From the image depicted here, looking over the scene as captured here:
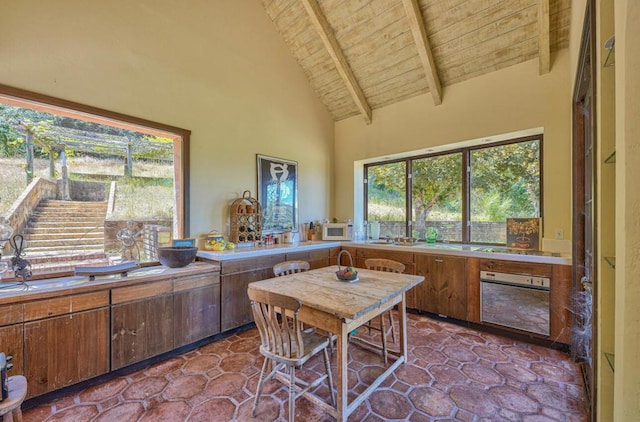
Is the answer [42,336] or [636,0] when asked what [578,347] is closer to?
[636,0]

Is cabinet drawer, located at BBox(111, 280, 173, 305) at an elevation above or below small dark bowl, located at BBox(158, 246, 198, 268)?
Result: below

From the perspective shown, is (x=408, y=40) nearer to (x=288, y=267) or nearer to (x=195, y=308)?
(x=288, y=267)

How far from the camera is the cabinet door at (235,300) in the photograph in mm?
2926

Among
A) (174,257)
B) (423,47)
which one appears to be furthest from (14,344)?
(423,47)

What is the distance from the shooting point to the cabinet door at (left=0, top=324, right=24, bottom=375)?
70.0 inches

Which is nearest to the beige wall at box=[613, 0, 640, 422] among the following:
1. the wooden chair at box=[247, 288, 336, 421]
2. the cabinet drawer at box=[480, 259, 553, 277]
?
the wooden chair at box=[247, 288, 336, 421]

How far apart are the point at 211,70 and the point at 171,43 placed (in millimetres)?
477

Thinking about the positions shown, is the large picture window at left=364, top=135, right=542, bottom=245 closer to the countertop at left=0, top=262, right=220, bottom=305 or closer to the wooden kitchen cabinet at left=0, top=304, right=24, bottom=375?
the countertop at left=0, top=262, right=220, bottom=305

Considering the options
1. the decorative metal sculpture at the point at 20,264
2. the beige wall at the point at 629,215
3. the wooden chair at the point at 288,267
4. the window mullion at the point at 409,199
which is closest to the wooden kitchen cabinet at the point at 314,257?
the wooden chair at the point at 288,267

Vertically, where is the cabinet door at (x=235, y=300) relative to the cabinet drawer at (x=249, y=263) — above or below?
below

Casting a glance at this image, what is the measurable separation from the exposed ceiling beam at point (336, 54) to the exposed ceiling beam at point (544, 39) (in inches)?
87.4

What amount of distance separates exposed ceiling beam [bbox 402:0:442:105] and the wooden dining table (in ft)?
8.75

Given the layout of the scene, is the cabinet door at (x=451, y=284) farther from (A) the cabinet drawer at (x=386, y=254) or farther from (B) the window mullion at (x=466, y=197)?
(B) the window mullion at (x=466, y=197)

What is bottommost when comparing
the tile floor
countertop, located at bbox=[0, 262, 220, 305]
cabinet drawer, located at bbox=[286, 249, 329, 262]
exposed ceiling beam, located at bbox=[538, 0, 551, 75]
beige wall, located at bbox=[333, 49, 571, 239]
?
the tile floor
